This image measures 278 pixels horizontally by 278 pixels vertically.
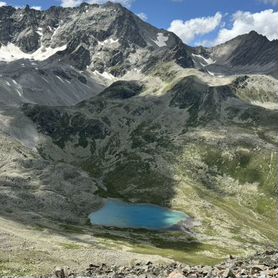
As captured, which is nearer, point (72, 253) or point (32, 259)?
point (32, 259)

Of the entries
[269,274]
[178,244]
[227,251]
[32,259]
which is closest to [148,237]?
[178,244]

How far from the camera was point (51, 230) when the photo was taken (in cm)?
16762

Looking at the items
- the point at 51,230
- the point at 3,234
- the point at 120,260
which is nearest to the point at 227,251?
the point at 51,230

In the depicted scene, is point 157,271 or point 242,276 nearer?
point 242,276

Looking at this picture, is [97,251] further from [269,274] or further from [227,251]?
[269,274]

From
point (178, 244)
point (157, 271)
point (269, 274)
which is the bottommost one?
point (178, 244)

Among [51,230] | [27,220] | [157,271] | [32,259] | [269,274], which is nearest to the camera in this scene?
[269,274]

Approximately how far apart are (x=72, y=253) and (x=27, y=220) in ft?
218

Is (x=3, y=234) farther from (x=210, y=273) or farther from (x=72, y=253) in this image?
(x=210, y=273)

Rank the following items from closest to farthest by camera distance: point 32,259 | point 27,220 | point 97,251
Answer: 1. point 32,259
2. point 97,251
3. point 27,220

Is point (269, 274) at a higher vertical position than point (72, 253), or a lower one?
higher

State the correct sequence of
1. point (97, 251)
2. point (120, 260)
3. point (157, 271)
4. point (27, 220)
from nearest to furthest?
point (157, 271) → point (120, 260) → point (97, 251) → point (27, 220)

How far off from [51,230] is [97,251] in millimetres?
45644

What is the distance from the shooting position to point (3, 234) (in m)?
124
